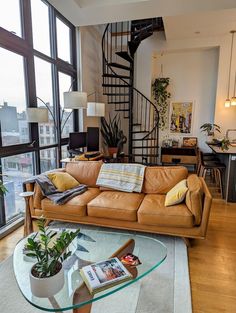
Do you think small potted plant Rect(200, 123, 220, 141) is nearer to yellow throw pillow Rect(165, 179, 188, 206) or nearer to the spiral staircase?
the spiral staircase

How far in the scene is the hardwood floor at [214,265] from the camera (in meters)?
1.67

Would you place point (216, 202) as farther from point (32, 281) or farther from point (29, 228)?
point (32, 281)

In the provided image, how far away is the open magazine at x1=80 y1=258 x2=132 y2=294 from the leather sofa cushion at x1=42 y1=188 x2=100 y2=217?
111 cm

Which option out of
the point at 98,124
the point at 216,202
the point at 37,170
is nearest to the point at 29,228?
the point at 37,170

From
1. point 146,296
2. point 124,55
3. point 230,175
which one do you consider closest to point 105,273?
point 146,296

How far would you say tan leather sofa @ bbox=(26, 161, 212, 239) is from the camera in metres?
2.26

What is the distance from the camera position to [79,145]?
4.05 metres

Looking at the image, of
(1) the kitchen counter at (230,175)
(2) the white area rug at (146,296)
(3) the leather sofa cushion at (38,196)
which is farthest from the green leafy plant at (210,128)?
(3) the leather sofa cushion at (38,196)

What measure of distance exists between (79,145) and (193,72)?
145 inches

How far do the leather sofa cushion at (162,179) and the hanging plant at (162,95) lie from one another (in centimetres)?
330

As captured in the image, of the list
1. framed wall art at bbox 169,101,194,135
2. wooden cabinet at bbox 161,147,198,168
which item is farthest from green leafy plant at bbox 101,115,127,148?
framed wall art at bbox 169,101,194,135

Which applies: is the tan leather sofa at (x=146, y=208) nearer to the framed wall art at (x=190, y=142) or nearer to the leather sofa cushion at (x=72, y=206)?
the leather sofa cushion at (x=72, y=206)

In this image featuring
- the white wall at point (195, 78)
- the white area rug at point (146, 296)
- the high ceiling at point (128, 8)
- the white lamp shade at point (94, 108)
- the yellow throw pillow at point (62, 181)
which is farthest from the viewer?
the white wall at point (195, 78)

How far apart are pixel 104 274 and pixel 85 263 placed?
242mm
